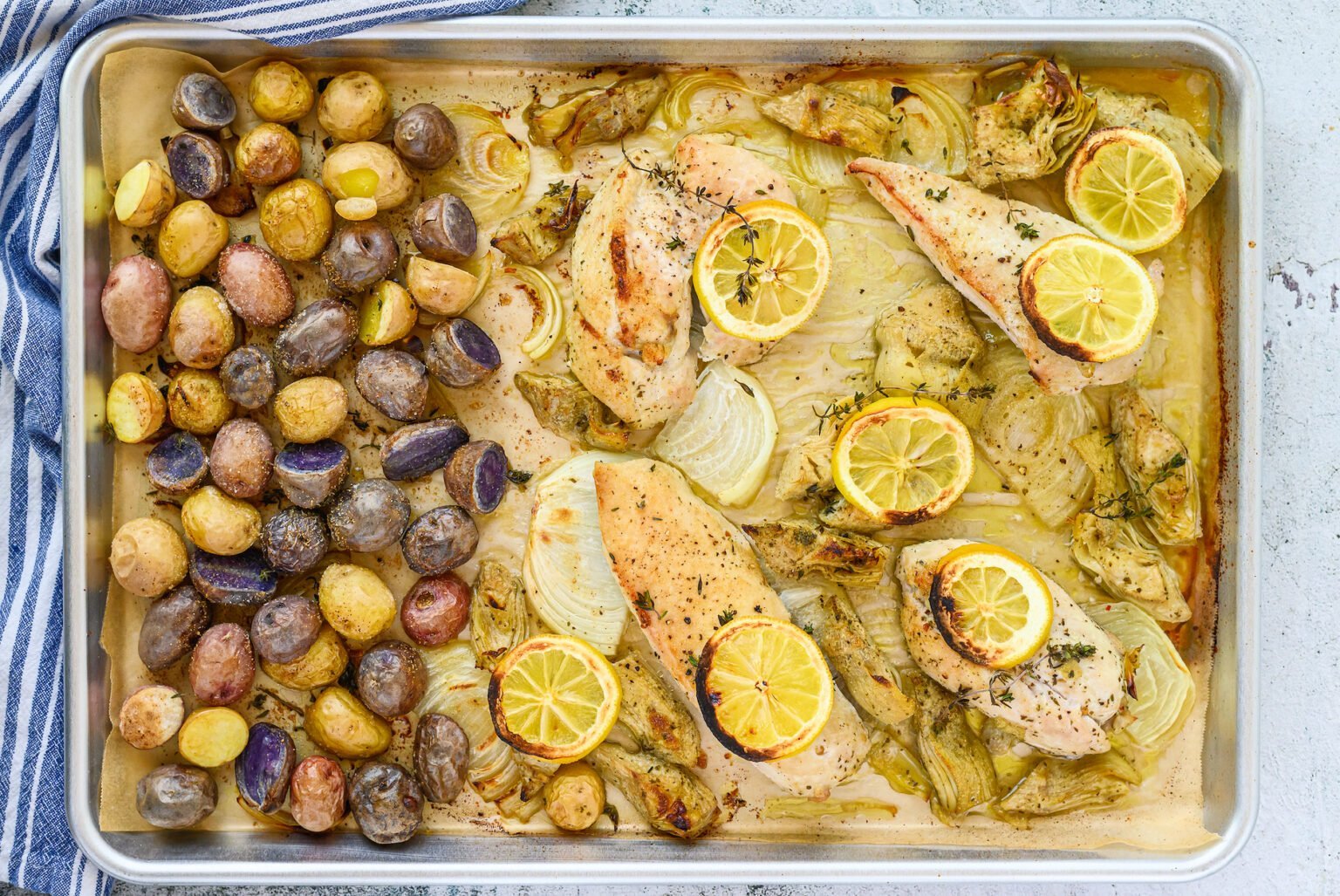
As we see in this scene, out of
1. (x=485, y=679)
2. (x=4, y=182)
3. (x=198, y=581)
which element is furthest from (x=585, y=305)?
(x=4, y=182)

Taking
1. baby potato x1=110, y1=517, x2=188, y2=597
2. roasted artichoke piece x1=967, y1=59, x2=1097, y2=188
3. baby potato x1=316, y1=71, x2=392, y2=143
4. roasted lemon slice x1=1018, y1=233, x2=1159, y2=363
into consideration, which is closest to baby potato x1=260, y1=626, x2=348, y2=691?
baby potato x1=110, y1=517, x2=188, y2=597

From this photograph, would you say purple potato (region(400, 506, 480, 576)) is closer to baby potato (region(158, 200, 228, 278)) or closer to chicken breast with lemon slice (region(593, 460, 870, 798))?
chicken breast with lemon slice (region(593, 460, 870, 798))

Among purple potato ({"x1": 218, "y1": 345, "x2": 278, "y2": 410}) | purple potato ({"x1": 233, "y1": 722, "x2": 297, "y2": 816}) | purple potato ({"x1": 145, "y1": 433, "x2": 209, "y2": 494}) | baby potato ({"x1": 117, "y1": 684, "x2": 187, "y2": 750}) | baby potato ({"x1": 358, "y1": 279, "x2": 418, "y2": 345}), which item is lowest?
purple potato ({"x1": 233, "y1": 722, "x2": 297, "y2": 816})

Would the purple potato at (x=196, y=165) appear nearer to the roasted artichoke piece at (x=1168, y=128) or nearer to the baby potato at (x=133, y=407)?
the baby potato at (x=133, y=407)

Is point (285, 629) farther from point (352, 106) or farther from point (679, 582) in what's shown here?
point (352, 106)

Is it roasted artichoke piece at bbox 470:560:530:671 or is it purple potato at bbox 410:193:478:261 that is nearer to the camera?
purple potato at bbox 410:193:478:261

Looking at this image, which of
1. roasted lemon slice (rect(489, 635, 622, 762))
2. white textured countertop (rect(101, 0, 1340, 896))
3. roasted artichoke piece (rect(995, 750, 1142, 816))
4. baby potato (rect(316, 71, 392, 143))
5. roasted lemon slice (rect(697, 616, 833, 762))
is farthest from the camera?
white textured countertop (rect(101, 0, 1340, 896))

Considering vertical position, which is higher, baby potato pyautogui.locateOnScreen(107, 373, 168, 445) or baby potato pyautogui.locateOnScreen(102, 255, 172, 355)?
baby potato pyautogui.locateOnScreen(102, 255, 172, 355)

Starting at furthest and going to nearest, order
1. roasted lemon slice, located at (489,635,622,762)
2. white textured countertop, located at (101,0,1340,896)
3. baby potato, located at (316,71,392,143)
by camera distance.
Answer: white textured countertop, located at (101,0,1340,896) < baby potato, located at (316,71,392,143) < roasted lemon slice, located at (489,635,622,762)
